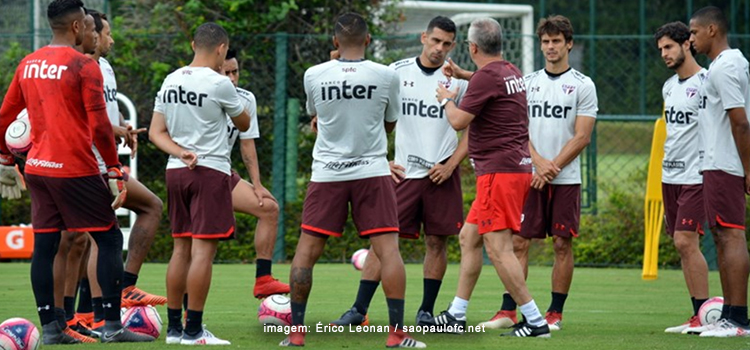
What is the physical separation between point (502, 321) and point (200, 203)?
2.61 metres

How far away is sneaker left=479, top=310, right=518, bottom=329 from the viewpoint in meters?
8.84

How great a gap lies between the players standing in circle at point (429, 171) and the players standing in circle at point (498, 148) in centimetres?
68

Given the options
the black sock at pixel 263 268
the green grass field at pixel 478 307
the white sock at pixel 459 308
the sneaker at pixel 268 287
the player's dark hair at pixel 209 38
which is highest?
A: the player's dark hair at pixel 209 38

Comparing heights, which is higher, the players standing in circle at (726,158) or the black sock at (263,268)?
the players standing in circle at (726,158)

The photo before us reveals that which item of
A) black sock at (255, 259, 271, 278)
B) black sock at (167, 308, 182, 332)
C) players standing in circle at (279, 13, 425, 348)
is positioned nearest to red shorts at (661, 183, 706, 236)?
players standing in circle at (279, 13, 425, 348)

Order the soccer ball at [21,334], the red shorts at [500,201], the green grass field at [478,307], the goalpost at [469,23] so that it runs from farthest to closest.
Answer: the goalpost at [469,23], the red shorts at [500,201], the green grass field at [478,307], the soccer ball at [21,334]

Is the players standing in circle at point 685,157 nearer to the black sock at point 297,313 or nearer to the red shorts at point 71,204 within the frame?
the black sock at point 297,313

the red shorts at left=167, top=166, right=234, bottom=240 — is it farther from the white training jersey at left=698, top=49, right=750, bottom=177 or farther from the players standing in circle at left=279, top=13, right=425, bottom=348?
the white training jersey at left=698, top=49, right=750, bottom=177

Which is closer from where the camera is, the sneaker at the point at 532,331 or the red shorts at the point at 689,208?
the sneaker at the point at 532,331

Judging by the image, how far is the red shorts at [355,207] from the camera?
24.5 feet

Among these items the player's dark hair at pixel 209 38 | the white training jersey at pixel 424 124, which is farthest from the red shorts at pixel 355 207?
the white training jersey at pixel 424 124

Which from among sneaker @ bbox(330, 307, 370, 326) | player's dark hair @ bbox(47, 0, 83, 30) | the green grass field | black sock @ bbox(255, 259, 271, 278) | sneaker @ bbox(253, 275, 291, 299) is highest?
player's dark hair @ bbox(47, 0, 83, 30)

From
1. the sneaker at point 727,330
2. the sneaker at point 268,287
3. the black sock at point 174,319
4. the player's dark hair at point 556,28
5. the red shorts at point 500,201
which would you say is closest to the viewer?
the black sock at point 174,319

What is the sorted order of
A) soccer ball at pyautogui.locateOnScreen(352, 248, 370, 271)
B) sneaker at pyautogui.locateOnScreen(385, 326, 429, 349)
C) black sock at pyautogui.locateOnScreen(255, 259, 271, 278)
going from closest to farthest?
sneaker at pyautogui.locateOnScreen(385, 326, 429, 349)
black sock at pyautogui.locateOnScreen(255, 259, 271, 278)
soccer ball at pyautogui.locateOnScreen(352, 248, 370, 271)
